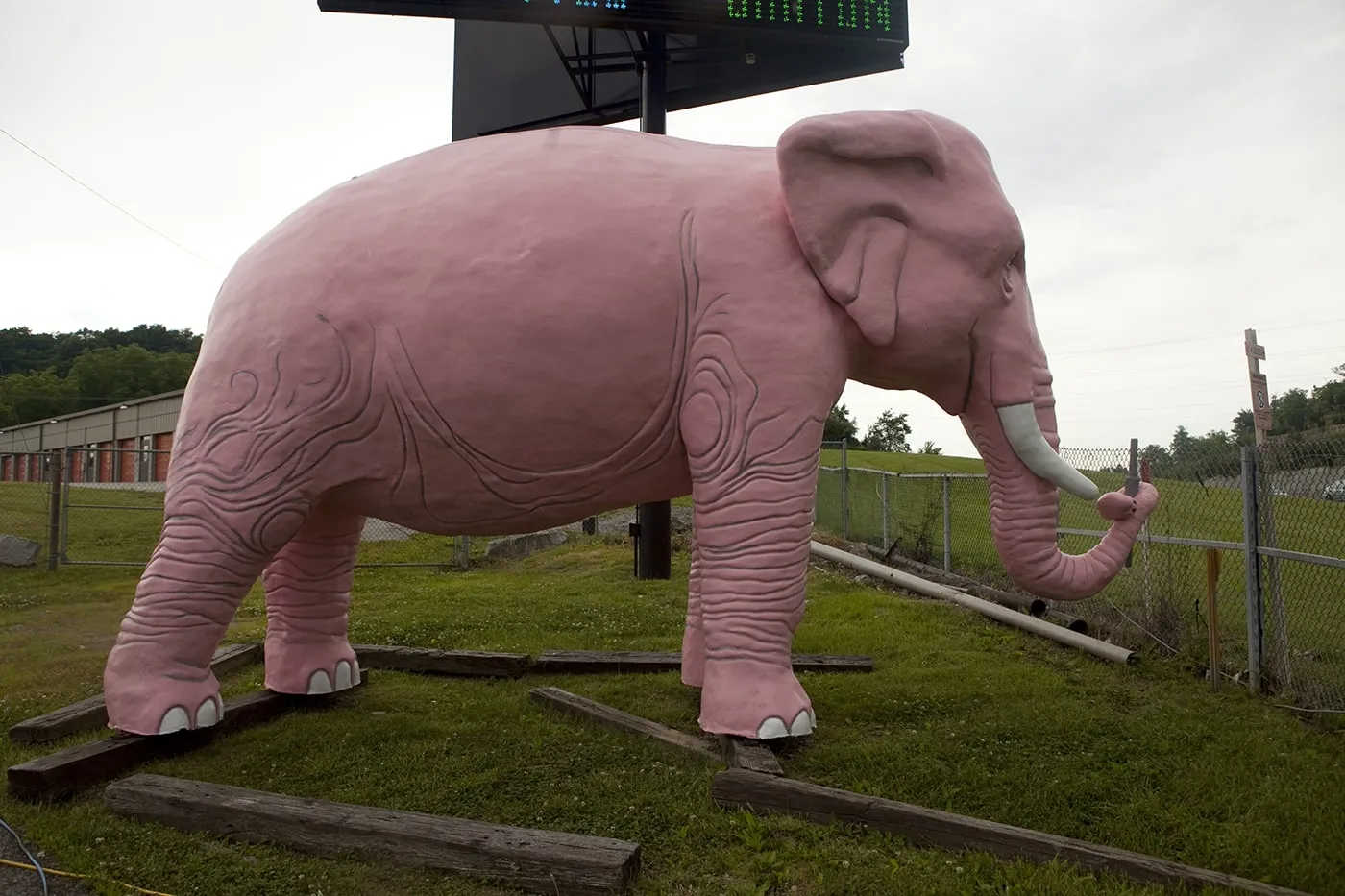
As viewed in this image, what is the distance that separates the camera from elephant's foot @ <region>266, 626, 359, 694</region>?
4457mm

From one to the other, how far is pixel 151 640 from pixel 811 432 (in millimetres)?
2701

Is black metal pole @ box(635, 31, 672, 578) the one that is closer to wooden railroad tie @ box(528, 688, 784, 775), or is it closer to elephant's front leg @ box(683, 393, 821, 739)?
wooden railroad tie @ box(528, 688, 784, 775)

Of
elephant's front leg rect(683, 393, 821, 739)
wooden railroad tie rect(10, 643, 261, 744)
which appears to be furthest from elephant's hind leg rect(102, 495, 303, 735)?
elephant's front leg rect(683, 393, 821, 739)

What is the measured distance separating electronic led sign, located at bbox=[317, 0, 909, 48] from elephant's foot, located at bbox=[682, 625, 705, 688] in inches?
186

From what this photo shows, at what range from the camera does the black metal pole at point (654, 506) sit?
7793 mm

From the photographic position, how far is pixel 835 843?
2.79 metres

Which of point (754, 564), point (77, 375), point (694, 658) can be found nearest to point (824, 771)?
point (754, 564)

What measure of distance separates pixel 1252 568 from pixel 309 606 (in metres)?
5.03

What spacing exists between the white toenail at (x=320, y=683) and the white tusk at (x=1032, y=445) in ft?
11.4

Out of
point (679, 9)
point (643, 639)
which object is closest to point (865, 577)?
point (643, 639)

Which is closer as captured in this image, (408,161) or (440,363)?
(440,363)

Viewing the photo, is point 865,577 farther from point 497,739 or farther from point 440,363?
point 440,363

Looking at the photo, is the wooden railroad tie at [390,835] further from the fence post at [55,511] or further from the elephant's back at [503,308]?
the fence post at [55,511]

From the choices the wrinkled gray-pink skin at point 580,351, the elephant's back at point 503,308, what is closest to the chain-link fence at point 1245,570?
the wrinkled gray-pink skin at point 580,351
